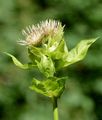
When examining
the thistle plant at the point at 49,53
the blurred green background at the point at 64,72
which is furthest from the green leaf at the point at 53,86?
the blurred green background at the point at 64,72

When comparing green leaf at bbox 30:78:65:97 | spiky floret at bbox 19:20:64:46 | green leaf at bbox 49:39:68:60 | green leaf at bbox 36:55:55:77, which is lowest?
green leaf at bbox 30:78:65:97

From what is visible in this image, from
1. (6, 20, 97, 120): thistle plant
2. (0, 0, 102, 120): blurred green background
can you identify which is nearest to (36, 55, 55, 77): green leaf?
(6, 20, 97, 120): thistle plant

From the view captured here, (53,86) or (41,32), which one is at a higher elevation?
(41,32)

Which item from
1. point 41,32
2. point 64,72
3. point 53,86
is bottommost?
point 53,86

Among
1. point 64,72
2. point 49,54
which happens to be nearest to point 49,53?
point 49,54

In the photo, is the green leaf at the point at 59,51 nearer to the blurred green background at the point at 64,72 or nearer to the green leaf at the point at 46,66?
the green leaf at the point at 46,66

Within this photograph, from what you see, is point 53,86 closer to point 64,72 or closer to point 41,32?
point 41,32

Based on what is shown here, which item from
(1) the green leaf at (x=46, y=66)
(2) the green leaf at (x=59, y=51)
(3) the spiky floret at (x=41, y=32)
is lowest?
(1) the green leaf at (x=46, y=66)

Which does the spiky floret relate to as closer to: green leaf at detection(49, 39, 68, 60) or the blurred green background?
green leaf at detection(49, 39, 68, 60)
